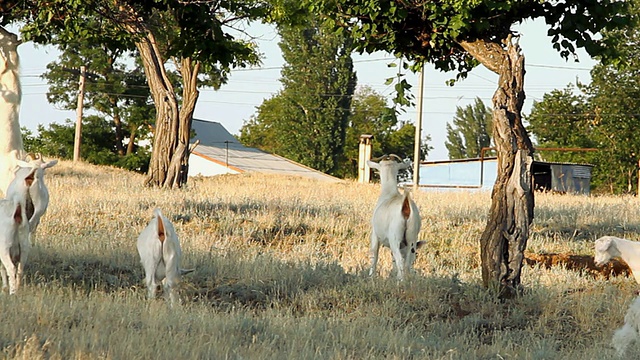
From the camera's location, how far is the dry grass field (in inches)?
267

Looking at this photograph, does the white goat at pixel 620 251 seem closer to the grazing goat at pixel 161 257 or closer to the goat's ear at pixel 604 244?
the goat's ear at pixel 604 244

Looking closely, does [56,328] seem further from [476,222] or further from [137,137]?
[137,137]

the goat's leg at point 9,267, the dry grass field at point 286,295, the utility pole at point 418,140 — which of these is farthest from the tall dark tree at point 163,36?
the utility pole at point 418,140

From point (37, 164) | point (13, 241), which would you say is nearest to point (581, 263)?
point (37, 164)

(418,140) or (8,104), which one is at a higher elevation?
(418,140)

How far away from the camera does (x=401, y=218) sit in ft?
36.9

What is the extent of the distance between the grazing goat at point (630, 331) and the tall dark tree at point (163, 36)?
6294 millimetres

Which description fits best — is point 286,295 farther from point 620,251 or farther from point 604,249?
point 620,251

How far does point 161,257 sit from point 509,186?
4.09 m

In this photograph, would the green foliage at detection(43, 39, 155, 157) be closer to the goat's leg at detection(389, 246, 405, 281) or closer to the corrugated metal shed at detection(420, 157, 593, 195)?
the corrugated metal shed at detection(420, 157, 593, 195)

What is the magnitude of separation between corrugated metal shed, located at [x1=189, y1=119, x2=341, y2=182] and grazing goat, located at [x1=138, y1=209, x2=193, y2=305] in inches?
2024

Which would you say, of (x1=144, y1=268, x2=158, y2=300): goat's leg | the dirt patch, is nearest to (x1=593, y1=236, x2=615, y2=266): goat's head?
the dirt patch

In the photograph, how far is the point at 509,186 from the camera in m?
10.2

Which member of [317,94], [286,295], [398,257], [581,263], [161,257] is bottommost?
[286,295]
